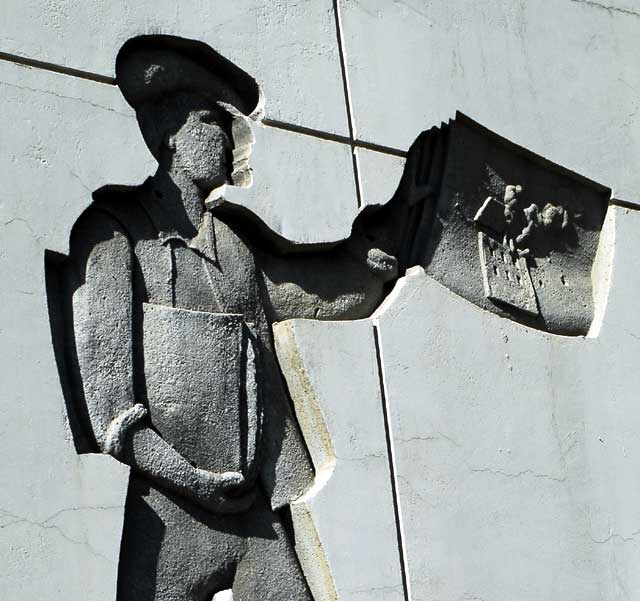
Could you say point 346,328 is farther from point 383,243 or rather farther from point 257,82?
point 257,82

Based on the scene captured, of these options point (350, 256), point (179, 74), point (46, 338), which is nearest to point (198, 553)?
point (46, 338)

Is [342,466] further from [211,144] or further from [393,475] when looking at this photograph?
[211,144]

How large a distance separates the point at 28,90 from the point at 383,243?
47.7 inches

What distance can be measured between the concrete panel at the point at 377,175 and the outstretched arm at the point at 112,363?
85cm

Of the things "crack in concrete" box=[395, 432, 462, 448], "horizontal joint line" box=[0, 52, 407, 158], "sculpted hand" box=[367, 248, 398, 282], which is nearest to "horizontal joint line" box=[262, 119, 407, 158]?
"horizontal joint line" box=[0, 52, 407, 158]

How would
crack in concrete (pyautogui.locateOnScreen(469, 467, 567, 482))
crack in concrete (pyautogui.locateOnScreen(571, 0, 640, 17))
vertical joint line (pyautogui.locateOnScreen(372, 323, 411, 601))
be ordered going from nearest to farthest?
vertical joint line (pyautogui.locateOnScreen(372, 323, 411, 601)) → crack in concrete (pyautogui.locateOnScreen(469, 467, 567, 482)) → crack in concrete (pyautogui.locateOnScreen(571, 0, 640, 17))

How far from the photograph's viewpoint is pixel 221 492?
432 centimetres

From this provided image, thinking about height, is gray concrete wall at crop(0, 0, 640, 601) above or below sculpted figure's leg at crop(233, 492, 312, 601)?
above

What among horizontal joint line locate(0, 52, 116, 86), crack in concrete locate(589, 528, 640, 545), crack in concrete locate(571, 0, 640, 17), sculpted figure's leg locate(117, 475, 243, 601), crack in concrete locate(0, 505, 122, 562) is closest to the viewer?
crack in concrete locate(0, 505, 122, 562)

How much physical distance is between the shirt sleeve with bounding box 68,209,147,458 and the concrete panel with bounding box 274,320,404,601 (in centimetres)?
53

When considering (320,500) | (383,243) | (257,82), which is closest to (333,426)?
(320,500)

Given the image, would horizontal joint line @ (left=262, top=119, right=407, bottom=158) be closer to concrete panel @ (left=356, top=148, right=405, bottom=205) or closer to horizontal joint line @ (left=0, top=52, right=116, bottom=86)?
concrete panel @ (left=356, top=148, right=405, bottom=205)

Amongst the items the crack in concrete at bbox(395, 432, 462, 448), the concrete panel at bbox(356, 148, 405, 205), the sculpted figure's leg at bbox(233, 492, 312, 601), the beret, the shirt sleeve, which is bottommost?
the sculpted figure's leg at bbox(233, 492, 312, 601)

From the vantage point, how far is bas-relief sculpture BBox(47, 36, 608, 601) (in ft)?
13.8
